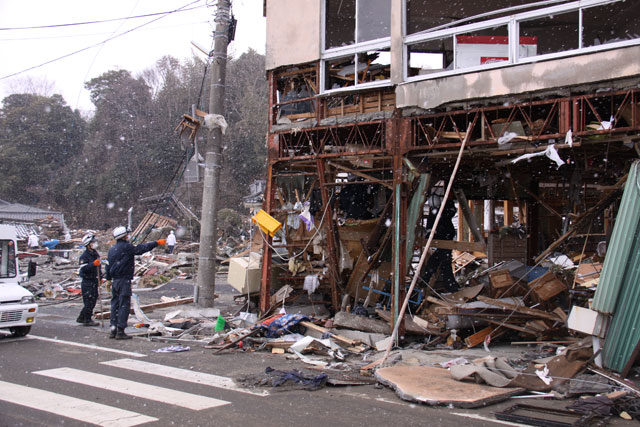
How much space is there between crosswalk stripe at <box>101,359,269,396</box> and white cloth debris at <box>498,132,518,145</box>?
18.9ft

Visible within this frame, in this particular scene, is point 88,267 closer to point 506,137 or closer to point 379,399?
point 379,399

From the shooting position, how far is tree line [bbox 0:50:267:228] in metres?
49.2

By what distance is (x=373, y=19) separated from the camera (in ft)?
36.0

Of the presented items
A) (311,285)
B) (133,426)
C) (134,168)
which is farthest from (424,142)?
(134,168)

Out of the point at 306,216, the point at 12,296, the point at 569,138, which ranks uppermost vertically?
the point at 569,138

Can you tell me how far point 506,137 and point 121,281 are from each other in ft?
25.8

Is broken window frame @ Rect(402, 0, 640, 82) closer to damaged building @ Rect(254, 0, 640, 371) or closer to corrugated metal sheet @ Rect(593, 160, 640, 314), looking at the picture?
damaged building @ Rect(254, 0, 640, 371)

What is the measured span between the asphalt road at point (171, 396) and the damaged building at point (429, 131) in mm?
2977

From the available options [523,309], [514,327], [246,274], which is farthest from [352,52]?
[514,327]

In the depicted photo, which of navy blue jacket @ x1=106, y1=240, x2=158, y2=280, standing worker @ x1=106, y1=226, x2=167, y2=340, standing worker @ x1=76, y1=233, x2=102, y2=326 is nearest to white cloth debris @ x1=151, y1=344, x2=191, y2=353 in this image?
standing worker @ x1=106, y1=226, x2=167, y2=340

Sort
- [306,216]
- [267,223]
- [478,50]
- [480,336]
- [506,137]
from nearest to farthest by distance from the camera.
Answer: [506,137]
[480,336]
[478,50]
[267,223]
[306,216]

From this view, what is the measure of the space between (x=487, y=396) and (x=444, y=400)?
57cm

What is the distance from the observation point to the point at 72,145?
5491 cm

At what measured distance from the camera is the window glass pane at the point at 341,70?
37.7ft
